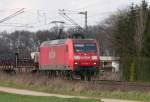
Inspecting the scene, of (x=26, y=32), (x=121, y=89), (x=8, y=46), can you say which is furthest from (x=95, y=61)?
(x=26, y=32)

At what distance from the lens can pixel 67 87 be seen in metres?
32.2

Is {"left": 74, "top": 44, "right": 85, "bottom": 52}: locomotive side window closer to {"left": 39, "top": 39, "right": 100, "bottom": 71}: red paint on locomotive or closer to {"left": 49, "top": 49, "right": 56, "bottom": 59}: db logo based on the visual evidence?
{"left": 39, "top": 39, "right": 100, "bottom": 71}: red paint on locomotive

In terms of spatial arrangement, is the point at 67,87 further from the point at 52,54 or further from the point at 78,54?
the point at 52,54

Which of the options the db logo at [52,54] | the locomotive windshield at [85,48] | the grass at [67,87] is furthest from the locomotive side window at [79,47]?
the grass at [67,87]

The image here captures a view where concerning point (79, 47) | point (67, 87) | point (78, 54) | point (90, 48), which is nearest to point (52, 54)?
point (79, 47)

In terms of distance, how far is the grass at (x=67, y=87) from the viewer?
2689 centimetres

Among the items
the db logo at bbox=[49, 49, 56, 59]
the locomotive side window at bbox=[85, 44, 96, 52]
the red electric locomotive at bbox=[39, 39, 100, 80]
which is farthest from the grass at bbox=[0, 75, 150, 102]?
the locomotive side window at bbox=[85, 44, 96, 52]

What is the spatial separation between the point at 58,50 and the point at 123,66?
7133 millimetres

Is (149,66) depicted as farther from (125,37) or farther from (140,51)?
(125,37)

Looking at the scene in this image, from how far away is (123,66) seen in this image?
161 feet

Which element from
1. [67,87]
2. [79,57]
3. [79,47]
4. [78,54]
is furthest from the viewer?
[79,47]

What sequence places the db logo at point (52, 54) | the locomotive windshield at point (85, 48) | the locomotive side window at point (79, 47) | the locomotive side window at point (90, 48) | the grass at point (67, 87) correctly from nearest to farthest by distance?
the grass at point (67, 87), the locomotive side window at point (79, 47), the locomotive windshield at point (85, 48), the locomotive side window at point (90, 48), the db logo at point (52, 54)

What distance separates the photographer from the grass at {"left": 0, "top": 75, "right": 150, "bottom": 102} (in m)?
26.9

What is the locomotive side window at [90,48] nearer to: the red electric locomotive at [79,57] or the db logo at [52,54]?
the red electric locomotive at [79,57]
